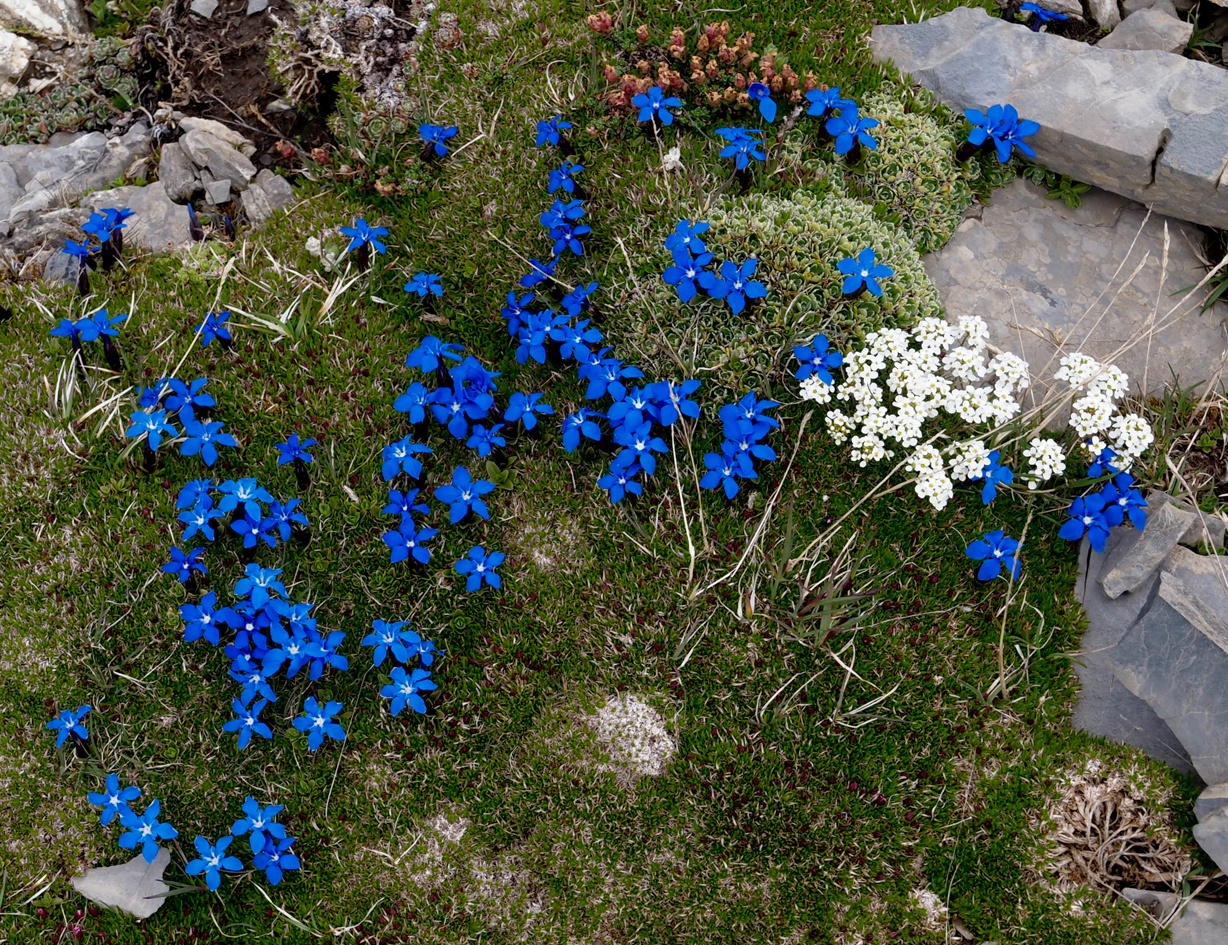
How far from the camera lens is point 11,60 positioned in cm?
800

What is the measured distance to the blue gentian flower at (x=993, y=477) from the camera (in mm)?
5215

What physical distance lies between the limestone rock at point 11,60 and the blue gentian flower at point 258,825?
22.6 ft

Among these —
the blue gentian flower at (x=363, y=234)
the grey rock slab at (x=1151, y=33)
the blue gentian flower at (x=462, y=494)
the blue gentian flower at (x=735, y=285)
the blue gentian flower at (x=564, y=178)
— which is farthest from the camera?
the grey rock slab at (x=1151, y=33)

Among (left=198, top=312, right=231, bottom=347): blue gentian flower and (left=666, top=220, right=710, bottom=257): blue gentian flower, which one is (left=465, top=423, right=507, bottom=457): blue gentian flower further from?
(left=198, top=312, right=231, bottom=347): blue gentian flower

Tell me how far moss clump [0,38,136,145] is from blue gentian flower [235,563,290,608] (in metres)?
4.96

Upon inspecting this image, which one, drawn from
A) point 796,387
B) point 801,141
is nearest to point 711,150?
point 801,141

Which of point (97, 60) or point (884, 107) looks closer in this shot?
point (884, 107)

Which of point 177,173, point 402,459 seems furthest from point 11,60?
point 402,459

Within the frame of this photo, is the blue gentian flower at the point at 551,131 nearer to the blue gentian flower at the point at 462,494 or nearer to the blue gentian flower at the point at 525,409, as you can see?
the blue gentian flower at the point at 525,409

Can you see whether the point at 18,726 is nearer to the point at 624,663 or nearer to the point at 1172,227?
the point at 624,663

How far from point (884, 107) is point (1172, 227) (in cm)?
211

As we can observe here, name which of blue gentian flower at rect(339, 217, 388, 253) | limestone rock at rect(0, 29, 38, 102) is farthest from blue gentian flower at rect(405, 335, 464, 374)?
limestone rock at rect(0, 29, 38, 102)

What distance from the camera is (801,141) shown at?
6.21 m

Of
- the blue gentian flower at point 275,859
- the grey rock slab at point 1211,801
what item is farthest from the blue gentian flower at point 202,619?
the grey rock slab at point 1211,801
